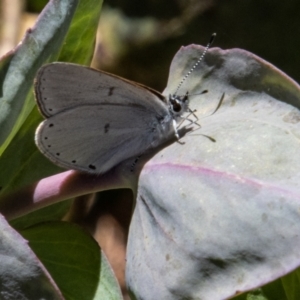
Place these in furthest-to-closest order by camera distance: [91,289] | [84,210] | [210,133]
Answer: [84,210]
[91,289]
[210,133]

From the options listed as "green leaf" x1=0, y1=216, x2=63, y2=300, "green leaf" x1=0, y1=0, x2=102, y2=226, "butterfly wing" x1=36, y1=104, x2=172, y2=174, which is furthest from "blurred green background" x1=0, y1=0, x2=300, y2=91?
"green leaf" x1=0, y1=216, x2=63, y2=300

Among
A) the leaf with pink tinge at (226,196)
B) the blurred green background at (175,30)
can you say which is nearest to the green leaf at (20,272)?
the leaf with pink tinge at (226,196)

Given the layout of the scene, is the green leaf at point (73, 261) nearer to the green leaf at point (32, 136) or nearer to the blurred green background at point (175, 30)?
the green leaf at point (32, 136)

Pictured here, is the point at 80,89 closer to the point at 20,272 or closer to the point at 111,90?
the point at 111,90

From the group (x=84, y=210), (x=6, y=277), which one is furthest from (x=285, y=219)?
(x=84, y=210)

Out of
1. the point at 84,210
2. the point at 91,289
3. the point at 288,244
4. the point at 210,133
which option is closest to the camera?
the point at 288,244

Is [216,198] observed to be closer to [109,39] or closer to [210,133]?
[210,133]
